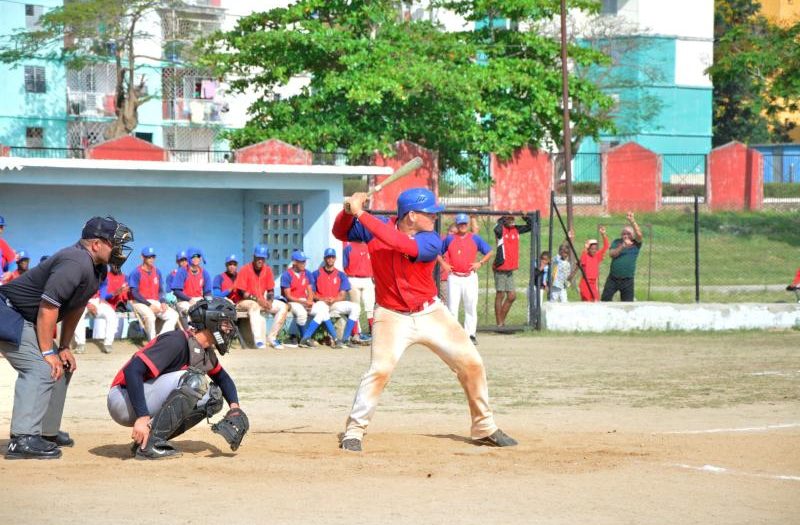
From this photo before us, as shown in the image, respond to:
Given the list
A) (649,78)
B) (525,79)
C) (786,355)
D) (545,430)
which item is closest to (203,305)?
(545,430)

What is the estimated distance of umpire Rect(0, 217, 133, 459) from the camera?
842 centimetres

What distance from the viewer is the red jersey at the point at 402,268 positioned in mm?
9086

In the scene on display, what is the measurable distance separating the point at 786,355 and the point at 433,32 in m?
24.2

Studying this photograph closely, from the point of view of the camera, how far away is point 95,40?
49.5 m

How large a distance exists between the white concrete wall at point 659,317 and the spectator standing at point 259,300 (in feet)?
14.9

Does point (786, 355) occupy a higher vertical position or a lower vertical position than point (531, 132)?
lower

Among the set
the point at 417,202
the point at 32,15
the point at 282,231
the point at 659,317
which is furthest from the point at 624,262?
the point at 32,15

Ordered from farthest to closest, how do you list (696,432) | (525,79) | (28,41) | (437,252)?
(28,41), (525,79), (696,432), (437,252)

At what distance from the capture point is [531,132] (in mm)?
39906

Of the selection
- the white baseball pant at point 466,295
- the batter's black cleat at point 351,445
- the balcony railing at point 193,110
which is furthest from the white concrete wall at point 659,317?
the balcony railing at point 193,110

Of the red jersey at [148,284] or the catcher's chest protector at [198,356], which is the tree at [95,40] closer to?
the red jersey at [148,284]

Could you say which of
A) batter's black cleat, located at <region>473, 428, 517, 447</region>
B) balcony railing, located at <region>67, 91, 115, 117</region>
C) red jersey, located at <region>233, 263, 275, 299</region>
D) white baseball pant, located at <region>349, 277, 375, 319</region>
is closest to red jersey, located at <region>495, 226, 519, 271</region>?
white baseball pant, located at <region>349, 277, 375, 319</region>

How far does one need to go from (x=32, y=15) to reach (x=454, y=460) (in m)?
47.0

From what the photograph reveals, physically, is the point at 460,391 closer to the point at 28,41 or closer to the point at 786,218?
the point at 786,218
